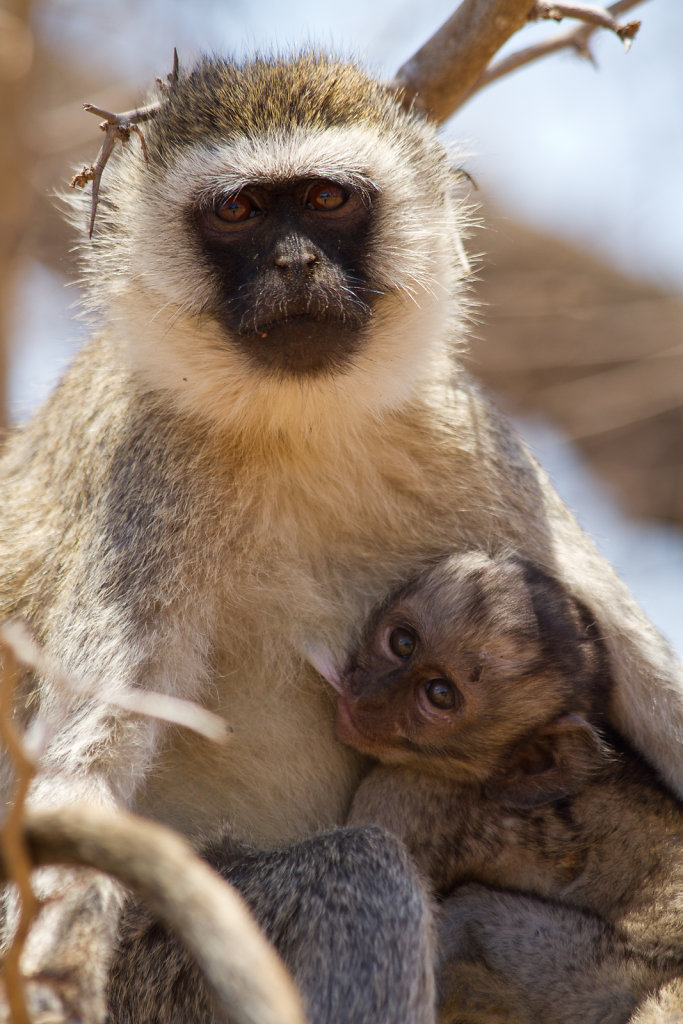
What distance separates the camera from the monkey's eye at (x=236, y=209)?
3064 millimetres

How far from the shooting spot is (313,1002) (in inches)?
97.3

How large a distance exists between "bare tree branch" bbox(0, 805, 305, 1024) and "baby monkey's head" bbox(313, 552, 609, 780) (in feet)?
4.81

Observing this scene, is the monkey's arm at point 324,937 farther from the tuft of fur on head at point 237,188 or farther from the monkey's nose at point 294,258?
the monkey's nose at point 294,258

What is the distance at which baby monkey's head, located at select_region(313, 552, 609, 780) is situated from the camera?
10.2 feet

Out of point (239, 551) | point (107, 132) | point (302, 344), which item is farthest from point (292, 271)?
point (239, 551)

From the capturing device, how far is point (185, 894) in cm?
157

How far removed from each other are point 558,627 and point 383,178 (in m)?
1.37

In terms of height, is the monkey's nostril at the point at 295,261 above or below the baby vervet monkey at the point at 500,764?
above

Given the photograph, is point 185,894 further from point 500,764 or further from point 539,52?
point 539,52

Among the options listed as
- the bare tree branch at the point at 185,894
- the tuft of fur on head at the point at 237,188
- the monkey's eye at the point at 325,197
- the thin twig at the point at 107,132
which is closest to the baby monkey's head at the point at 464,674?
the tuft of fur on head at the point at 237,188

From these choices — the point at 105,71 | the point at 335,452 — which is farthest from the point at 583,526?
the point at 105,71

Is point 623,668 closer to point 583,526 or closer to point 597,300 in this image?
point 583,526

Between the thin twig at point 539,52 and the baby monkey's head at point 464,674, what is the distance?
63.9 inches

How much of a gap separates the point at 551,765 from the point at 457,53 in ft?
7.03
